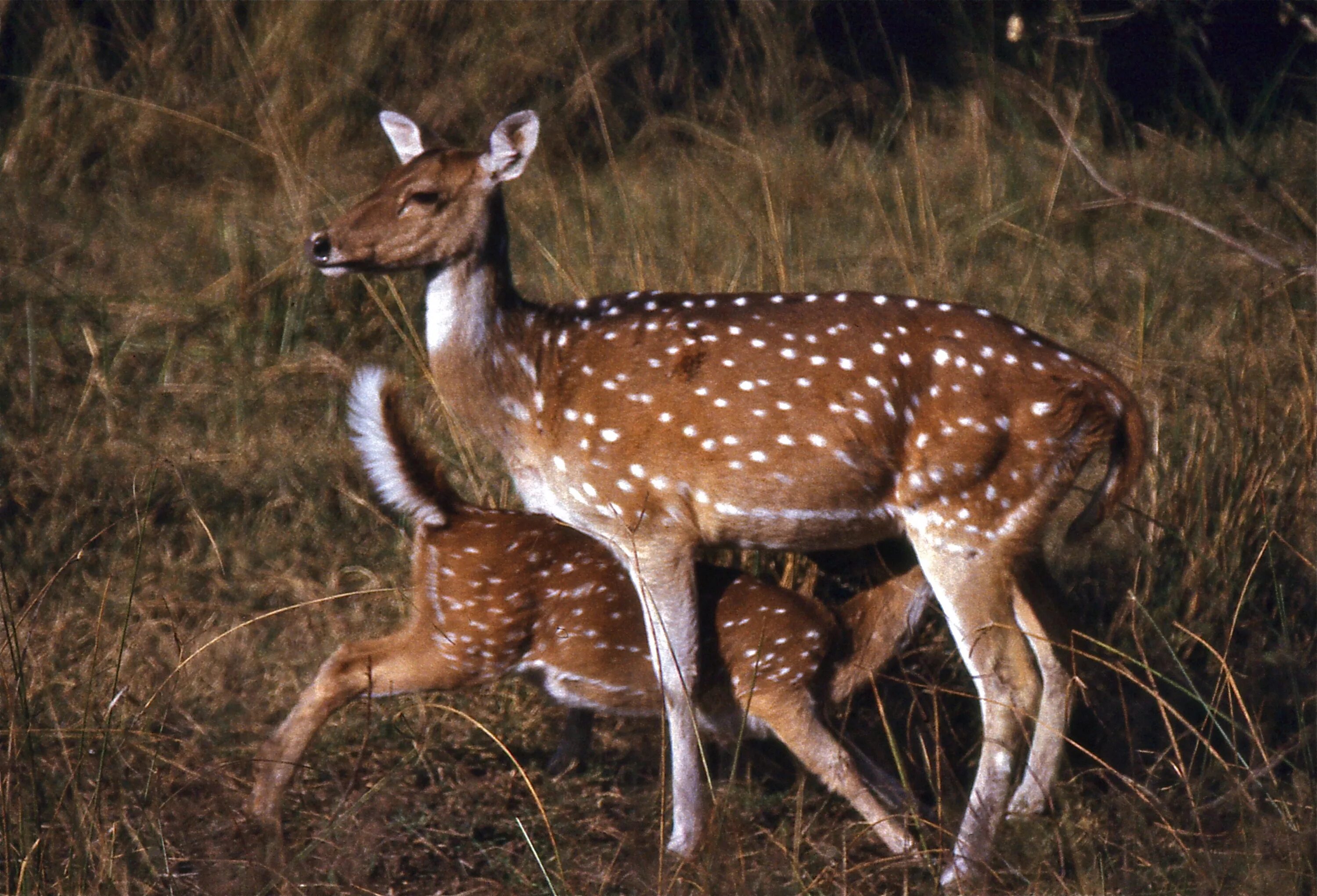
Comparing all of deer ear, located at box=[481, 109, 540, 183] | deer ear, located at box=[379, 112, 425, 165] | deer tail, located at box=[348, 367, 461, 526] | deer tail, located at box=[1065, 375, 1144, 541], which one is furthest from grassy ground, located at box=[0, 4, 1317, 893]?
deer ear, located at box=[481, 109, 540, 183]

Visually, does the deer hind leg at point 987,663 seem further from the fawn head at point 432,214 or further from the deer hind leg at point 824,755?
the fawn head at point 432,214

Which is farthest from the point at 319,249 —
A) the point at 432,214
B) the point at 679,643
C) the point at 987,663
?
the point at 987,663

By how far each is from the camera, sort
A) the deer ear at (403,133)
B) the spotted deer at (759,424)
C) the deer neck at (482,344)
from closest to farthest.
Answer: the spotted deer at (759,424) → the deer neck at (482,344) → the deer ear at (403,133)

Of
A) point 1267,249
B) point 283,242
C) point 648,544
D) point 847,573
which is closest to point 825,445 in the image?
point 648,544

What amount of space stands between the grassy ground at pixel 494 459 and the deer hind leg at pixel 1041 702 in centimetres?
9

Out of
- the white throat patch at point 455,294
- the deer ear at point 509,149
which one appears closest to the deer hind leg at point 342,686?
the white throat patch at point 455,294

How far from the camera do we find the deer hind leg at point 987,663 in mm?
3713

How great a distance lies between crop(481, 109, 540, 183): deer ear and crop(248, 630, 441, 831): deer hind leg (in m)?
1.15

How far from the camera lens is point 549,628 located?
3.95m

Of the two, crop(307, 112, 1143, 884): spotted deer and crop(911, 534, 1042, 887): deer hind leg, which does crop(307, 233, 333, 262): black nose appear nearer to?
crop(307, 112, 1143, 884): spotted deer

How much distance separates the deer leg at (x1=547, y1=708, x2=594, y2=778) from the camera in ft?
13.8

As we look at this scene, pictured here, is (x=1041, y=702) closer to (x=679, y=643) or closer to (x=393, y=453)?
(x=679, y=643)

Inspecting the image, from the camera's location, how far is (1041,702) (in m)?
4.12

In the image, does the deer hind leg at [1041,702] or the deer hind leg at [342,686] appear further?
the deer hind leg at [1041,702]
